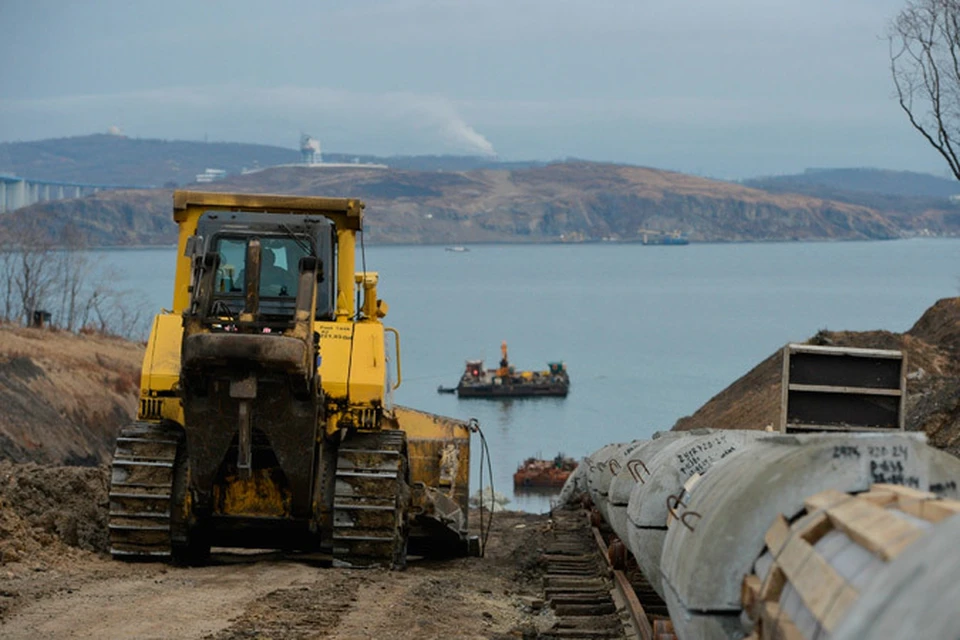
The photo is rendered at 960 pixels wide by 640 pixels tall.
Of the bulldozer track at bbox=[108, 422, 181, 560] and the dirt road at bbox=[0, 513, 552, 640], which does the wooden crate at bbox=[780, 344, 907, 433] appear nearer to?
the dirt road at bbox=[0, 513, 552, 640]

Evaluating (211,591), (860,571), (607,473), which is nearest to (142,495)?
(211,591)

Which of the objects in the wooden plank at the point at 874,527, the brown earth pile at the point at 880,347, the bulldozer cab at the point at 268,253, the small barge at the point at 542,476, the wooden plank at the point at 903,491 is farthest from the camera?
the small barge at the point at 542,476

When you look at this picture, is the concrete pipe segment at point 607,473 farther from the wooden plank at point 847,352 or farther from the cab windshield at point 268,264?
the cab windshield at point 268,264

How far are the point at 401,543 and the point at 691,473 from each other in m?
4.91

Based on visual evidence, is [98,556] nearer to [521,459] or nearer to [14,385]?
[14,385]

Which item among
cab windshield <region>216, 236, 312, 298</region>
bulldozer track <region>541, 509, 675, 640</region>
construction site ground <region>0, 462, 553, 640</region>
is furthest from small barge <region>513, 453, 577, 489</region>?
cab windshield <region>216, 236, 312, 298</region>

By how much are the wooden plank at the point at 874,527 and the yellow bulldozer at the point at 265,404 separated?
7.84m

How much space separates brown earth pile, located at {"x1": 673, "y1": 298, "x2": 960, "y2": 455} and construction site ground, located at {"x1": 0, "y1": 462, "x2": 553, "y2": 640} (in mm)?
12339

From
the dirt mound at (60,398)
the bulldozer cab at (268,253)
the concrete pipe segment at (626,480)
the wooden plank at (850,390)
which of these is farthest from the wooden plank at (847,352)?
the dirt mound at (60,398)

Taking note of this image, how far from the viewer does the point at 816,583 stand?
5516mm

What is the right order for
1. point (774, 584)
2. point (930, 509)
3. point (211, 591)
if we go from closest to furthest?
point (930, 509)
point (774, 584)
point (211, 591)

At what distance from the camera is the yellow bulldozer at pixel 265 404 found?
530 inches

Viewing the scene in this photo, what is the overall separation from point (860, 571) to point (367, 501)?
9827 millimetres

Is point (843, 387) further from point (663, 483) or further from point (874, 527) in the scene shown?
point (874, 527)
